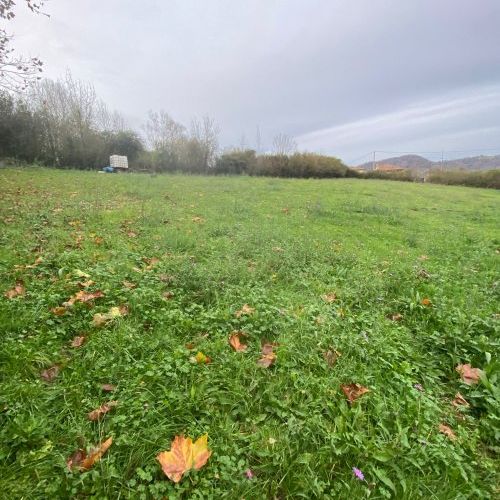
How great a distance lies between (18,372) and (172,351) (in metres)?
0.94

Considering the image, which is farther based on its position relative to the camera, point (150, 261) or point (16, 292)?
point (150, 261)

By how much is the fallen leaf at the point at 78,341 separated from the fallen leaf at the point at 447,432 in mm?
2451

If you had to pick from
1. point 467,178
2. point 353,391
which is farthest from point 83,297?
point 467,178

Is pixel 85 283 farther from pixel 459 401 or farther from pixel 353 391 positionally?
pixel 459 401

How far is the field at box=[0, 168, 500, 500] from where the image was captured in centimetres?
149

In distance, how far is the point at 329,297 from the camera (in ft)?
10.7

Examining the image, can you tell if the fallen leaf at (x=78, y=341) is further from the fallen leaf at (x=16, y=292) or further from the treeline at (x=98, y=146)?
the treeline at (x=98, y=146)

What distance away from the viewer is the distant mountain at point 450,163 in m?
27.8

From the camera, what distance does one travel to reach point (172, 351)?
7.29 feet

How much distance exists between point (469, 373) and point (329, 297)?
1.35m

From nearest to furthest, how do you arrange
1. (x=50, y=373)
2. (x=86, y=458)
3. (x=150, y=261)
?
(x=86, y=458), (x=50, y=373), (x=150, y=261)

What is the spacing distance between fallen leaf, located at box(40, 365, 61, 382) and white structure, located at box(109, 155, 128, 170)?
2511 cm

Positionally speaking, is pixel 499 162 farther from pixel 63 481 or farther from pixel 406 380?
pixel 63 481

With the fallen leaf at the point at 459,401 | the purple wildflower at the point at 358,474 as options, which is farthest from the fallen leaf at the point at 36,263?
the fallen leaf at the point at 459,401
